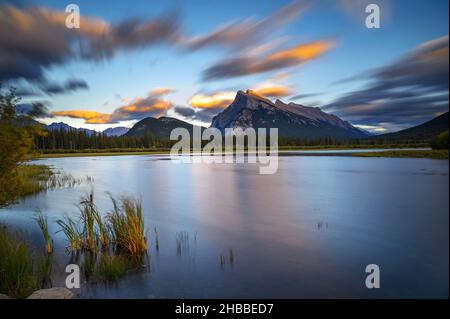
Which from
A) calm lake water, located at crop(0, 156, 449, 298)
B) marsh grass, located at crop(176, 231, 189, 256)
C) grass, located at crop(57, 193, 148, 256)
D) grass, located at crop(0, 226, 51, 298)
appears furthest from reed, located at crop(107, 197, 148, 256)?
grass, located at crop(0, 226, 51, 298)

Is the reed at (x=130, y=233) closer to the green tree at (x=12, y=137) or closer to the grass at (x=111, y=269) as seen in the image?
the grass at (x=111, y=269)

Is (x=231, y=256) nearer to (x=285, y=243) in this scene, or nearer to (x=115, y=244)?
(x=285, y=243)

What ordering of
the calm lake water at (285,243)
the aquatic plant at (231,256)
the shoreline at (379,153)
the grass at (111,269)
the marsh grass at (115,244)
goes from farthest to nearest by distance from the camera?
the shoreline at (379,153), the aquatic plant at (231,256), the marsh grass at (115,244), the grass at (111,269), the calm lake water at (285,243)

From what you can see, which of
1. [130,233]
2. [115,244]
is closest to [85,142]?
[115,244]

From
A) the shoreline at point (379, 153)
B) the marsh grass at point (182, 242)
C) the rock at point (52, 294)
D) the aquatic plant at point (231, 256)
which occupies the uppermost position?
the shoreline at point (379, 153)

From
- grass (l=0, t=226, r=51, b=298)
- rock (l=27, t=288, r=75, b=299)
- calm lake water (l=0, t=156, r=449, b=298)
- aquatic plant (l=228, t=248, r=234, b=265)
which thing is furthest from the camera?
aquatic plant (l=228, t=248, r=234, b=265)

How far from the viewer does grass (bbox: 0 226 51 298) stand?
745 cm

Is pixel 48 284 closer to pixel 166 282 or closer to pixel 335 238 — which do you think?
pixel 166 282

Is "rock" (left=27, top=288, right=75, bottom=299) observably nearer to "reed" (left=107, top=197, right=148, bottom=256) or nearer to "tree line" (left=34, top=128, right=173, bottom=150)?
"reed" (left=107, top=197, right=148, bottom=256)

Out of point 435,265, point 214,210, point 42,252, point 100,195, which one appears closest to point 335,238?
point 435,265

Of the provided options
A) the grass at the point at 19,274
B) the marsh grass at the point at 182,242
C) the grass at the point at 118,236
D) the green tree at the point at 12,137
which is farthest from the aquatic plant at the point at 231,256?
the green tree at the point at 12,137

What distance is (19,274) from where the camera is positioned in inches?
305

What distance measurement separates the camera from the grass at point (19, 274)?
745cm

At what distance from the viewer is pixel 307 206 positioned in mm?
20328
